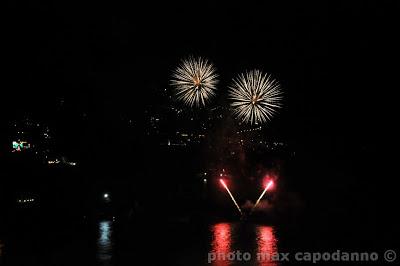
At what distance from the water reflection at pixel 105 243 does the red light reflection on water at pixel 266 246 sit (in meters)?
3.78

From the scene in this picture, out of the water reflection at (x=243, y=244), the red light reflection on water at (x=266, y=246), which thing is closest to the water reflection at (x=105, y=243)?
the water reflection at (x=243, y=244)

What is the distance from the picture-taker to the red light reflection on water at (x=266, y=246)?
12.3 m

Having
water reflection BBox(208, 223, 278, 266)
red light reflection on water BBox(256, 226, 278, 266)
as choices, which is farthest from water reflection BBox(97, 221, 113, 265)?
red light reflection on water BBox(256, 226, 278, 266)

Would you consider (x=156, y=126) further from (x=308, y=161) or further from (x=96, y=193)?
(x=96, y=193)

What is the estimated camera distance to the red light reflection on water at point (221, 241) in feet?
40.6

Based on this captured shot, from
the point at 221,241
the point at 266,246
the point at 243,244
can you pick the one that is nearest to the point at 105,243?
the point at 221,241

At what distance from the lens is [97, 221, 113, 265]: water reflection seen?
1316 centimetres

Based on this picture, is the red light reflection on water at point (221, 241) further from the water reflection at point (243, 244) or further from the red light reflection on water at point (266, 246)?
the red light reflection on water at point (266, 246)

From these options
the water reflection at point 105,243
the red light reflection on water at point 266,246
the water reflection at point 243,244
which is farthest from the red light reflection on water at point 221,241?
the water reflection at point 105,243

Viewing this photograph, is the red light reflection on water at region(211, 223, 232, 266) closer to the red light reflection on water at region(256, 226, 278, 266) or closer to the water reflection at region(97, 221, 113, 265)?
the red light reflection on water at region(256, 226, 278, 266)

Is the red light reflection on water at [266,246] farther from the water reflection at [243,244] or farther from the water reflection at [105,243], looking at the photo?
the water reflection at [105,243]

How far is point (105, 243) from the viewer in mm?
15320

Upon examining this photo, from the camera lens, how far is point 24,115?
29734 millimetres

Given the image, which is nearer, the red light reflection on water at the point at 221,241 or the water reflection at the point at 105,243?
the red light reflection on water at the point at 221,241
